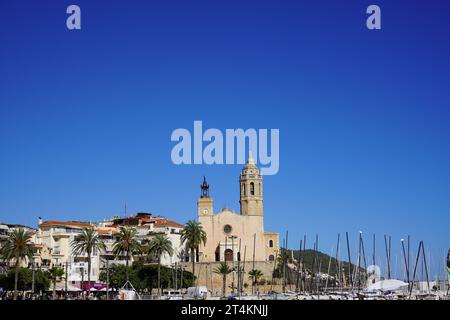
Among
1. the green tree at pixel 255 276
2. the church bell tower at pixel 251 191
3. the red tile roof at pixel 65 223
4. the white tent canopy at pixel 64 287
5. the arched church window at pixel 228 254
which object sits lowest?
the white tent canopy at pixel 64 287

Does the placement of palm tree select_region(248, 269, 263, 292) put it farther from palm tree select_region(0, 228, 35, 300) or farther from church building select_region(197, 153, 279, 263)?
palm tree select_region(0, 228, 35, 300)

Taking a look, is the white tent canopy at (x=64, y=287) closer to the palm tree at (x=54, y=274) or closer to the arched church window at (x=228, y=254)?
the palm tree at (x=54, y=274)

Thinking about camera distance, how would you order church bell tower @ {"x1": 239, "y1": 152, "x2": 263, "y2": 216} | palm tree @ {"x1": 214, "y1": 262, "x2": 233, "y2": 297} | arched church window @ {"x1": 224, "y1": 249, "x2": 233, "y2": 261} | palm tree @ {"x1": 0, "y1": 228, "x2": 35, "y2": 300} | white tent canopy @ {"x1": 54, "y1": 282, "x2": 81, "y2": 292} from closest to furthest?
1. palm tree @ {"x1": 0, "y1": 228, "x2": 35, "y2": 300}
2. white tent canopy @ {"x1": 54, "y1": 282, "x2": 81, "y2": 292}
3. palm tree @ {"x1": 214, "y1": 262, "x2": 233, "y2": 297}
4. arched church window @ {"x1": 224, "y1": 249, "x2": 233, "y2": 261}
5. church bell tower @ {"x1": 239, "y1": 152, "x2": 263, "y2": 216}

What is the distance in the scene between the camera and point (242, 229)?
113m

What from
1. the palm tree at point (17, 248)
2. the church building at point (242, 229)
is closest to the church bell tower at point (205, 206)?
the church building at point (242, 229)

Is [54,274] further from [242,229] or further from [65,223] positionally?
[242,229]

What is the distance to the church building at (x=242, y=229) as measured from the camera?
11094cm

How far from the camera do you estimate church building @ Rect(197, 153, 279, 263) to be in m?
111

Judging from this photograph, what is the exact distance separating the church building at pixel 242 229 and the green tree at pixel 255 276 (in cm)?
553

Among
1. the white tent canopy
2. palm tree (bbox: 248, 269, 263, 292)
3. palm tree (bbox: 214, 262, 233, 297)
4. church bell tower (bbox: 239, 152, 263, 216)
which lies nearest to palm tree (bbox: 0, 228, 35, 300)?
the white tent canopy

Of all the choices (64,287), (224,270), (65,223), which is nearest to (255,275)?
(224,270)

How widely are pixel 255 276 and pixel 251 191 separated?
15.2m
